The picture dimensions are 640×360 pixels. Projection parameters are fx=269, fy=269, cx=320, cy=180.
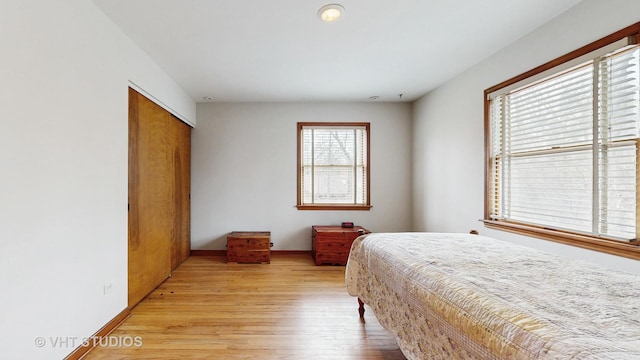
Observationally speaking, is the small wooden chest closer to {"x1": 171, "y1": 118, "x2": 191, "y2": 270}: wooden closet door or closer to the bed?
{"x1": 171, "y1": 118, "x2": 191, "y2": 270}: wooden closet door

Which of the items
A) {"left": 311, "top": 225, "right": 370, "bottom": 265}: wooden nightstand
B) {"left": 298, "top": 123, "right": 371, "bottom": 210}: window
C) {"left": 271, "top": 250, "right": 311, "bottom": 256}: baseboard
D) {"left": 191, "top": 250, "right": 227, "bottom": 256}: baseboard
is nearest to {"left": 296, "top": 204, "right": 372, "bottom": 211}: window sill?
{"left": 298, "top": 123, "right": 371, "bottom": 210}: window

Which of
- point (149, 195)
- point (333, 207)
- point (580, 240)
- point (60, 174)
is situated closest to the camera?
point (60, 174)

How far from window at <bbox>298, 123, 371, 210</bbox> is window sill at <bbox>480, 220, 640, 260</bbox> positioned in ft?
7.64

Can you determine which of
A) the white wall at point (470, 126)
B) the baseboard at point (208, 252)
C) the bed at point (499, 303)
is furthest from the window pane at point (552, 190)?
the baseboard at point (208, 252)

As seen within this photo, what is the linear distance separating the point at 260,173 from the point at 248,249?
1244mm

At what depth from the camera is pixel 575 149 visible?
6.59 ft

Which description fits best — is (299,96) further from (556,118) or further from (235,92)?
(556,118)

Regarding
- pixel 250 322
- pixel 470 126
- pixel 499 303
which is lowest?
pixel 250 322

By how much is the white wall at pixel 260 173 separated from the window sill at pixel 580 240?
2256 millimetres

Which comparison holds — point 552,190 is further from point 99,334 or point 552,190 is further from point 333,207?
point 99,334

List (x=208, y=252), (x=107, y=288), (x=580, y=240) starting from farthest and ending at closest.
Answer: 1. (x=208, y=252)
2. (x=107, y=288)
3. (x=580, y=240)

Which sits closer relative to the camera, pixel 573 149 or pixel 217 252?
pixel 573 149

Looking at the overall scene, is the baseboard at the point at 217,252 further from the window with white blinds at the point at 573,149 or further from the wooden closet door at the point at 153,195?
the window with white blinds at the point at 573,149

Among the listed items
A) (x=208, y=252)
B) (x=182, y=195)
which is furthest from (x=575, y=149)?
(x=208, y=252)
